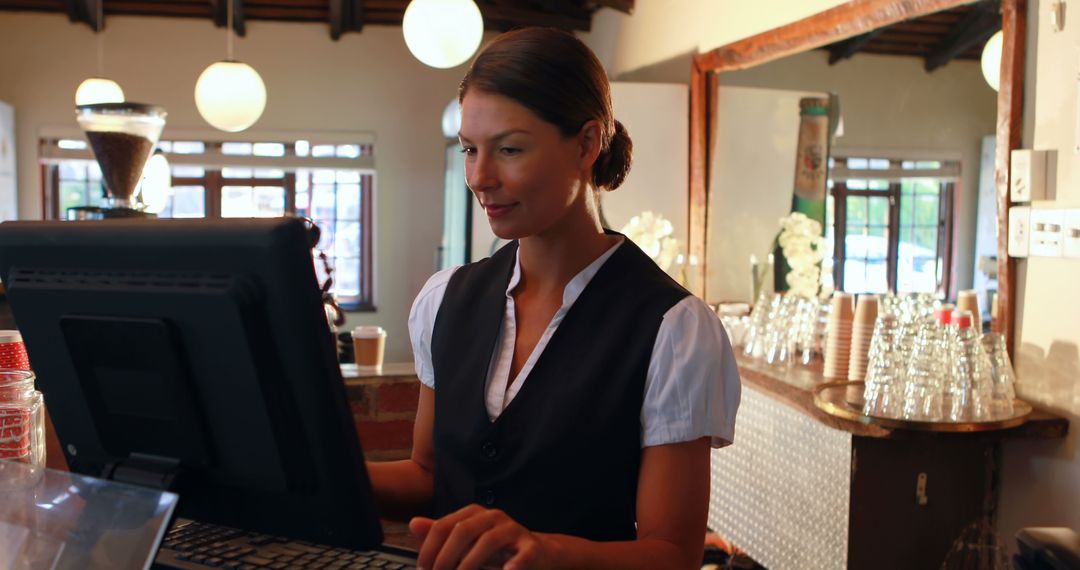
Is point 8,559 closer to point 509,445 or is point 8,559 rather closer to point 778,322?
point 509,445

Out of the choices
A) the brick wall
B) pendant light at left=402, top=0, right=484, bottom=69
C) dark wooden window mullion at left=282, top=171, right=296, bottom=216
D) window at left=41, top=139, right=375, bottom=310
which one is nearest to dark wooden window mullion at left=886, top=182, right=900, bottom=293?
pendant light at left=402, top=0, right=484, bottom=69

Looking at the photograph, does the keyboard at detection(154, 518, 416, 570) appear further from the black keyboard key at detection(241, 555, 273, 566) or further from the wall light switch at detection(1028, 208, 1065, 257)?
the wall light switch at detection(1028, 208, 1065, 257)

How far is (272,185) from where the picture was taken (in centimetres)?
862

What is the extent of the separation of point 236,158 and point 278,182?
489 millimetres

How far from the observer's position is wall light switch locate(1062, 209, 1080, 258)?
254 centimetres

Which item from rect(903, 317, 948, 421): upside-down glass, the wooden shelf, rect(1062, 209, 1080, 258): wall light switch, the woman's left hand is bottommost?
the wooden shelf

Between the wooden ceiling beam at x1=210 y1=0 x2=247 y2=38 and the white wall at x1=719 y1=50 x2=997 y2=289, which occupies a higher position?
the wooden ceiling beam at x1=210 y1=0 x2=247 y2=38

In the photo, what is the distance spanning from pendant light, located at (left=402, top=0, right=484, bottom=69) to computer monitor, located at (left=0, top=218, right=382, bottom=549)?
278cm

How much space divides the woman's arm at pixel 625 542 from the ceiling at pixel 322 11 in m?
6.89

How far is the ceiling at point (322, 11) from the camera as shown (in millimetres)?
7887

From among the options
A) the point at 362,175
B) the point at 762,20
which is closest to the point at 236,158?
the point at 362,175

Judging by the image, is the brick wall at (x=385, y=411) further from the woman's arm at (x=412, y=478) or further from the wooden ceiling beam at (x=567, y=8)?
the wooden ceiling beam at (x=567, y=8)

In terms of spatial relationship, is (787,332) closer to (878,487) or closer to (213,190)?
(878,487)

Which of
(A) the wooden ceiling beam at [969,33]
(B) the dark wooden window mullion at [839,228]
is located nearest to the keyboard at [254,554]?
(A) the wooden ceiling beam at [969,33]
